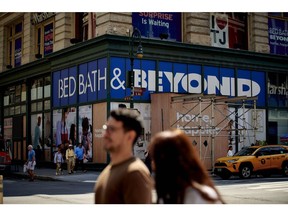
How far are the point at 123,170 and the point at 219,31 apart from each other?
27.0 metres

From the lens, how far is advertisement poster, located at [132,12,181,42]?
2692 centimetres

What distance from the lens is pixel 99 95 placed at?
26.8 metres

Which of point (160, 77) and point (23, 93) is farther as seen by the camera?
point (23, 93)

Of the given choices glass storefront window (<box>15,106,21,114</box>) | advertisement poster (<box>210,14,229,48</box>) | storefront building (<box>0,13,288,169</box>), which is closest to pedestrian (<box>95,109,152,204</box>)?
storefront building (<box>0,13,288,169</box>)

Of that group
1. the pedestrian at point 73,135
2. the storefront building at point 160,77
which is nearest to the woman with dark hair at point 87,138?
the storefront building at point 160,77

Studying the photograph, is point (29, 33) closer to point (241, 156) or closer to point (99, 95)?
point (99, 95)

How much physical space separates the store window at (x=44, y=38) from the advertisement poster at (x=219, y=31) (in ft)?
31.9

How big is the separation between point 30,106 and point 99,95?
30.1ft

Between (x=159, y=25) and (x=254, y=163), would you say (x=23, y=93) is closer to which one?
(x=159, y=25)

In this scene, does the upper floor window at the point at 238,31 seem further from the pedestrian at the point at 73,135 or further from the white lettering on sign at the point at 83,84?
the pedestrian at the point at 73,135

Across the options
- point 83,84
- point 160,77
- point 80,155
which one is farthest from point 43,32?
point 80,155

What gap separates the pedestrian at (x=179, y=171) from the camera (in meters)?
3.15

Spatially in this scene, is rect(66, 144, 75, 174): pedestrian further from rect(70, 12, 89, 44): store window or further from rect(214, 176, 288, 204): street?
rect(214, 176, 288, 204): street

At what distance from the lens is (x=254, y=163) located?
71.4 feet
